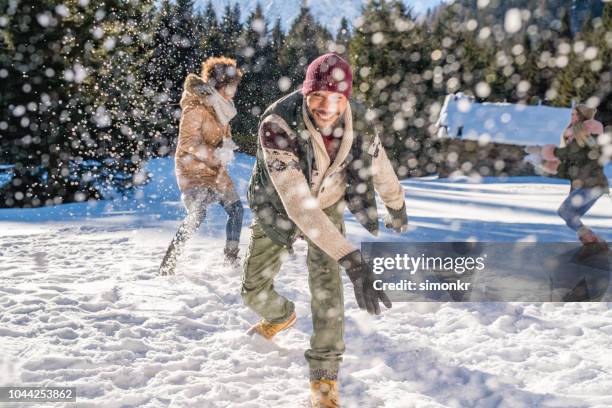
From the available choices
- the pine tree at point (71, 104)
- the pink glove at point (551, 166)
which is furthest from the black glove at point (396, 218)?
the pine tree at point (71, 104)

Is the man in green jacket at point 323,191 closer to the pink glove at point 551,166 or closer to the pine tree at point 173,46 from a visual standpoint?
the pink glove at point 551,166

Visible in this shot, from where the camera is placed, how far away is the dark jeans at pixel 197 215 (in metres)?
5.26

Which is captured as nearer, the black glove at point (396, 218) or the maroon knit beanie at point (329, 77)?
the maroon knit beanie at point (329, 77)

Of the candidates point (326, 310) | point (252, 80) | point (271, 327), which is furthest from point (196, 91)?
point (252, 80)

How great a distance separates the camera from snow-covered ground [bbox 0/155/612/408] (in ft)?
9.86

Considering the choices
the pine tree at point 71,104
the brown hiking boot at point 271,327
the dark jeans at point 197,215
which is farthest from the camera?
the pine tree at point 71,104

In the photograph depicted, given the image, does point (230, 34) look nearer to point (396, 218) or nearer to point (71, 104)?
point (71, 104)

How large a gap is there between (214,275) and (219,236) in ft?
8.11

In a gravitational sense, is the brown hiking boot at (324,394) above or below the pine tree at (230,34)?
below

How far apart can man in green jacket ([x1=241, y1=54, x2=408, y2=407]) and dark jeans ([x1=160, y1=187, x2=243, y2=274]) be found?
207 centimetres

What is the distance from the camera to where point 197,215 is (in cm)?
527

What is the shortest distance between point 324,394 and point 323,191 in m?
1.04

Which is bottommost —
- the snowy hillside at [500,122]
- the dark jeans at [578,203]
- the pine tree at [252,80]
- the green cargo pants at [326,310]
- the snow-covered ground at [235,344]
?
the snow-covered ground at [235,344]

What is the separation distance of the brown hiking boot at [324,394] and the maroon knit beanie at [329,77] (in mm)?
1460
